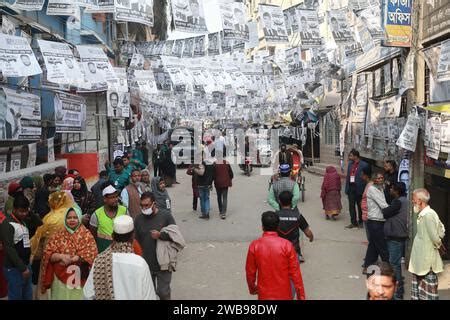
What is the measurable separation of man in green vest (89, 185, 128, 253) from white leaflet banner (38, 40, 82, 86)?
3.71m

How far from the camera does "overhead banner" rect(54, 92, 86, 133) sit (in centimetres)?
1010

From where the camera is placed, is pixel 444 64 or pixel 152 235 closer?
pixel 152 235

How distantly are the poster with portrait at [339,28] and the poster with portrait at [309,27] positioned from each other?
0.39 meters

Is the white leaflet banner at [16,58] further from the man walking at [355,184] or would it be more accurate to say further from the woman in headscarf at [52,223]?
the man walking at [355,184]

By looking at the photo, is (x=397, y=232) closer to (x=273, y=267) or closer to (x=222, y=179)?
(x=273, y=267)

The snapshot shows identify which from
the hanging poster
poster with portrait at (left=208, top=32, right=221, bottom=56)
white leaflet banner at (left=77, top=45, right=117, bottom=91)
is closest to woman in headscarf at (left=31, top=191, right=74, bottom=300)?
the hanging poster

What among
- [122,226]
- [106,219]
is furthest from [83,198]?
[122,226]

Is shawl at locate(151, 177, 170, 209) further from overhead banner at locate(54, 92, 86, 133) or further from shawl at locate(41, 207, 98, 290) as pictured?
shawl at locate(41, 207, 98, 290)

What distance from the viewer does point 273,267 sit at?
4.24 m

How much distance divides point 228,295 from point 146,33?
22268 millimetres

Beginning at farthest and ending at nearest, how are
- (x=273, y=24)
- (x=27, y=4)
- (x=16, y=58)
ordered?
(x=273, y=24)
(x=27, y=4)
(x=16, y=58)

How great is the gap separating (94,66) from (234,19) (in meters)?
3.24

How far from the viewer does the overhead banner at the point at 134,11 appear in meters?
8.37

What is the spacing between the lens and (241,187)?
1814 centimetres
